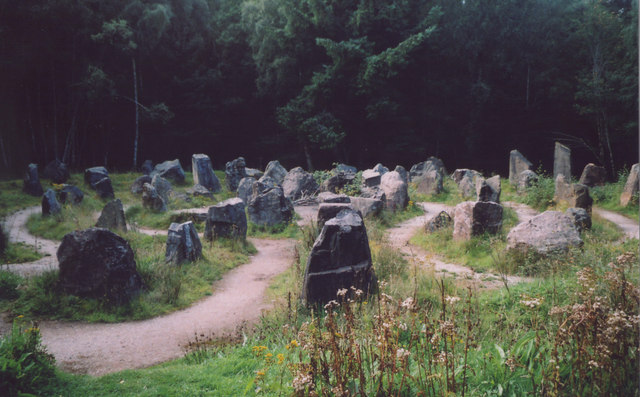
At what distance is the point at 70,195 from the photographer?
13164 millimetres

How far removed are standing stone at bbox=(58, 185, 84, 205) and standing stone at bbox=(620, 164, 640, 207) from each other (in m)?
16.1

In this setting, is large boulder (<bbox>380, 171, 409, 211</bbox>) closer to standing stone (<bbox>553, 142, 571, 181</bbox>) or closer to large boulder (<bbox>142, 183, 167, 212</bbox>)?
A: standing stone (<bbox>553, 142, 571, 181</bbox>)

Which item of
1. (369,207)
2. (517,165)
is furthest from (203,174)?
(517,165)

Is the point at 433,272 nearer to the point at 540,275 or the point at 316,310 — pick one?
the point at 540,275

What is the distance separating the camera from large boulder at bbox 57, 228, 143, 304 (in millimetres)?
6145

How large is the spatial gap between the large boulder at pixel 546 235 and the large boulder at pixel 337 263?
297cm

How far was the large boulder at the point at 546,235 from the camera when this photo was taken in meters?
7.02

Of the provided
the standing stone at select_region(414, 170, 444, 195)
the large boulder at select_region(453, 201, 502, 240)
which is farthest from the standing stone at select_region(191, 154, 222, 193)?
the large boulder at select_region(453, 201, 502, 240)

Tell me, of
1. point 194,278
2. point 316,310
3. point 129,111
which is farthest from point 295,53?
point 316,310

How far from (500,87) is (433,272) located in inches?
920

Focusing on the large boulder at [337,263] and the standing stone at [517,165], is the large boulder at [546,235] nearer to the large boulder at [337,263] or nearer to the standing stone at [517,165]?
the large boulder at [337,263]

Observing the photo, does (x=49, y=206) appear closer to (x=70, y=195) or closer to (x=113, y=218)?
(x=70, y=195)

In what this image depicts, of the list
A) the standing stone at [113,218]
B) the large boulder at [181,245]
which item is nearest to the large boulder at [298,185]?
the standing stone at [113,218]

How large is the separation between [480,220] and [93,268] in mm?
6965
